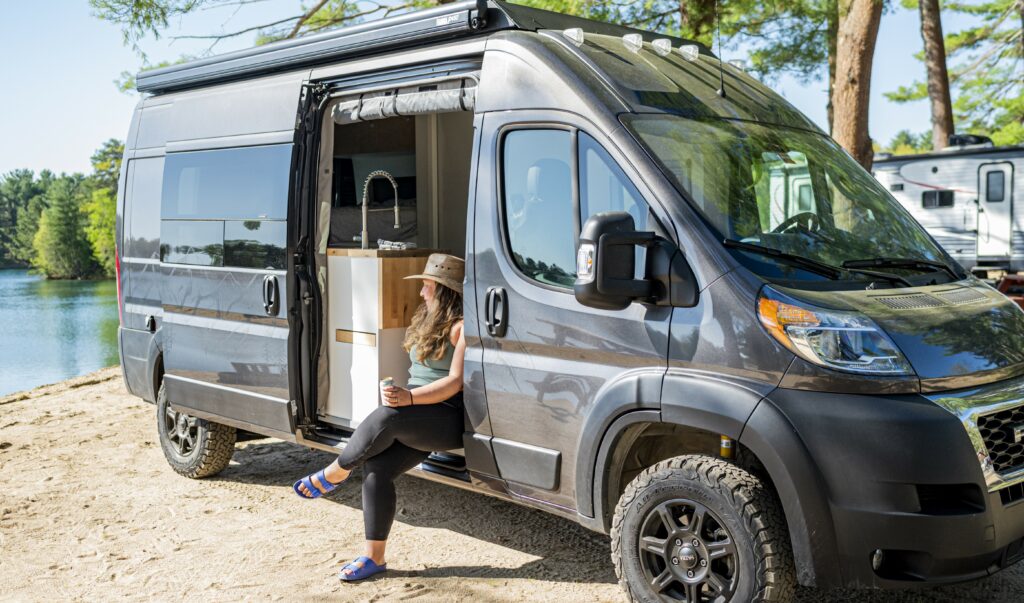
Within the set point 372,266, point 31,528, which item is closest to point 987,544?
point 372,266

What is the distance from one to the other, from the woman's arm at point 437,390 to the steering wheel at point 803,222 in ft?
5.05

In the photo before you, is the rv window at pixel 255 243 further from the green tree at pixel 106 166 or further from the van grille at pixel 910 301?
the green tree at pixel 106 166

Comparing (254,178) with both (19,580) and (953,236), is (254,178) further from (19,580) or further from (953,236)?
(953,236)

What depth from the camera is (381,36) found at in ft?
17.2

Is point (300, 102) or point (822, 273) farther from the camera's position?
point (300, 102)

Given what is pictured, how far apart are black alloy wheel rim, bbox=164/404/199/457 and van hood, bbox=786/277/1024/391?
14.8 ft

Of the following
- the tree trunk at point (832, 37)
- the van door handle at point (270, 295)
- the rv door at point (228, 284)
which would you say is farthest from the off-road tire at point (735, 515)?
the tree trunk at point (832, 37)

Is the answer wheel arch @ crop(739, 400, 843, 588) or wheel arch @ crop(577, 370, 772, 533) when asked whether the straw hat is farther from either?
wheel arch @ crop(739, 400, 843, 588)

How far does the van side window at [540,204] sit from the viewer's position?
14.5ft

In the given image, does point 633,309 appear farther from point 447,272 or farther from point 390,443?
point 390,443

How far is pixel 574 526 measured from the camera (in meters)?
5.63

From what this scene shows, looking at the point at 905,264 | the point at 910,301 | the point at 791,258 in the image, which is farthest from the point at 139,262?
the point at 910,301

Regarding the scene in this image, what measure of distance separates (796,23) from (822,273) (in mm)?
12198

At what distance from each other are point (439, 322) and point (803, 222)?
1807 millimetres
